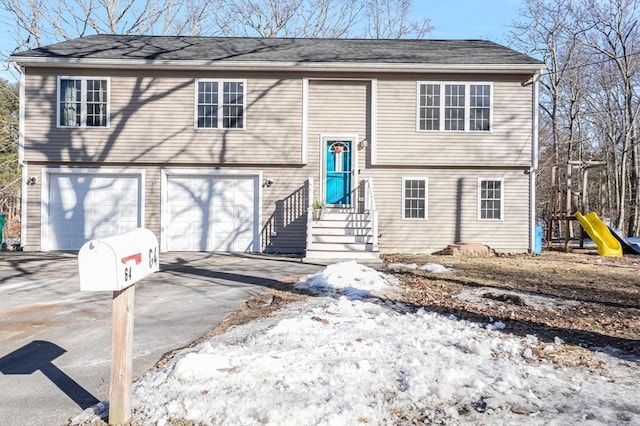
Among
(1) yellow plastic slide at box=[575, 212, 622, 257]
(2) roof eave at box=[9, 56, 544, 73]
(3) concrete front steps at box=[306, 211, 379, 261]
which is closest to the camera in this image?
(3) concrete front steps at box=[306, 211, 379, 261]

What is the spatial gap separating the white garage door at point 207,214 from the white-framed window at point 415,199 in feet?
13.9

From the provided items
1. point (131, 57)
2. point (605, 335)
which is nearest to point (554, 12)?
point (131, 57)

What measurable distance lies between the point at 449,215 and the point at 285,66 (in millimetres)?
6208

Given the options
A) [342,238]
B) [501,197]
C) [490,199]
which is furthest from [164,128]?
[501,197]

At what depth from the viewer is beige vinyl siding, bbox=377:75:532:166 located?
41.7 feet

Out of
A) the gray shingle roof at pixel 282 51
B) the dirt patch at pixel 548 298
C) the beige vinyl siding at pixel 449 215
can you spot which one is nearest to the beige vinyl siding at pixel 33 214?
the gray shingle roof at pixel 282 51

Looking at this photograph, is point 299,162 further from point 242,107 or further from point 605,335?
point 605,335

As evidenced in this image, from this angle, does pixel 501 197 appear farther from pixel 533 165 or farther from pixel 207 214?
pixel 207 214

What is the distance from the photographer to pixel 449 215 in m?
12.8

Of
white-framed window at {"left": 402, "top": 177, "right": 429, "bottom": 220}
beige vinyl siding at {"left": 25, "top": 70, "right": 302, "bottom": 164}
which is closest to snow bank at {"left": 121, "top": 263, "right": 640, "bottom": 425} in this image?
white-framed window at {"left": 402, "top": 177, "right": 429, "bottom": 220}

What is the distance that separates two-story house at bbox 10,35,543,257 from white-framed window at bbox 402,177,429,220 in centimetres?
4

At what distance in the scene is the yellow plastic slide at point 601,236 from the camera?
12.9 m

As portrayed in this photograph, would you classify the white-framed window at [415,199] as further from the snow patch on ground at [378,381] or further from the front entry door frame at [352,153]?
the snow patch on ground at [378,381]

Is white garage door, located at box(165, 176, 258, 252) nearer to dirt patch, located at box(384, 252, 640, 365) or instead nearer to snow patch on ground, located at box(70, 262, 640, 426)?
dirt patch, located at box(384, 252, 640, 365)
